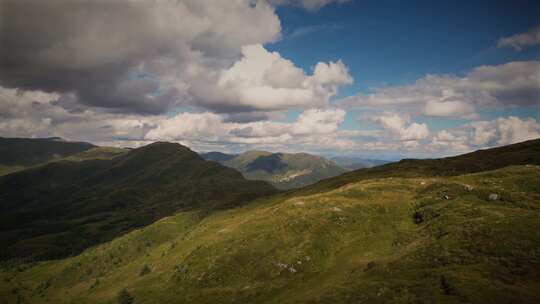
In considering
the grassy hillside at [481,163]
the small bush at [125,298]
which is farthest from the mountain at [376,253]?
the grassy hillside at [481,163]

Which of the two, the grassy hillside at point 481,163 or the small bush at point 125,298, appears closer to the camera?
the small bush at point 125,298

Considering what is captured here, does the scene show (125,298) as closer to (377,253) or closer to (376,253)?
(376,253)

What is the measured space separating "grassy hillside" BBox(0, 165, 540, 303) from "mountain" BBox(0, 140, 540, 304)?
204mm

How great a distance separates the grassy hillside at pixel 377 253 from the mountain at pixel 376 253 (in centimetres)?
20

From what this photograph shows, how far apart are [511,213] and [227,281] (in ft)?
173

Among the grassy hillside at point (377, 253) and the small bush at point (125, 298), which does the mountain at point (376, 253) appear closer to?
the grassy hillside at point (377, 253)

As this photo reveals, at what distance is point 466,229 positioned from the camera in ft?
164

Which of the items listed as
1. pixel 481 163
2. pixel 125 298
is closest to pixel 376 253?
pixel 125 298

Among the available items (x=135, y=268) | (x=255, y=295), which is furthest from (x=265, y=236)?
(x=135, y=268)

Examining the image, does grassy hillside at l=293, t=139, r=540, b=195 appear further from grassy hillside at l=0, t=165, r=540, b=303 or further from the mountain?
the mountain

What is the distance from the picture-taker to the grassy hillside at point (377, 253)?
A: 38.0 m

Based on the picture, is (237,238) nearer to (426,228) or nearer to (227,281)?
(227,281)

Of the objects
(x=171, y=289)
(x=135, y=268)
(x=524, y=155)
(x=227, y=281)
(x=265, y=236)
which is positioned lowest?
(x=135, y=268)

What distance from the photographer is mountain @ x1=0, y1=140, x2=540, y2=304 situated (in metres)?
38.1
